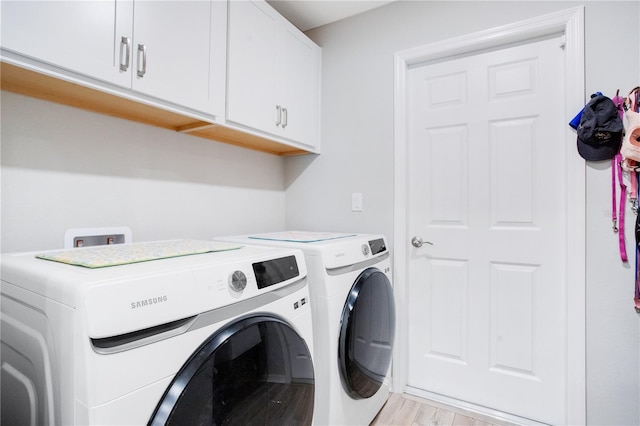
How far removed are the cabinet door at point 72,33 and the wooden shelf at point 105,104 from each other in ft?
0.23

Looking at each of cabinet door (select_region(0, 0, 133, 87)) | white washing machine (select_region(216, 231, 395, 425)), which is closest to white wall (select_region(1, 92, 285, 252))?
cabinet door (select_region(0, 0, 133, 87))

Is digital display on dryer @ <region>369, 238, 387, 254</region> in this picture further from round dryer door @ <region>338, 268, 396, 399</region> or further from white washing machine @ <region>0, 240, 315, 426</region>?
white washing machine @ <region>0, 240, 315, 426</region>

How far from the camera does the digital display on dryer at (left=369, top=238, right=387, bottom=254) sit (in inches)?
64.5

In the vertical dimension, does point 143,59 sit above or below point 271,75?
below

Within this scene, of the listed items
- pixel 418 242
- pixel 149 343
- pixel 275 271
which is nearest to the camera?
pixel 149 343

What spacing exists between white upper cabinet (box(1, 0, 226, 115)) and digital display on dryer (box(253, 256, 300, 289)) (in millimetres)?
803

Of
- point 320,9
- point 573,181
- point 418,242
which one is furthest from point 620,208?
point 320,9

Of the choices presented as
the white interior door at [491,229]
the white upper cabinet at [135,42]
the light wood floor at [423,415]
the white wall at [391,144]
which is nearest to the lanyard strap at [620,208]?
the white wall at [391,144]

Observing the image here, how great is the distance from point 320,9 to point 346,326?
191cm

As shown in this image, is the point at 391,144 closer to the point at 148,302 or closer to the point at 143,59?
the point at 143,59

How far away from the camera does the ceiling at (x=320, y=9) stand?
6.51 ft

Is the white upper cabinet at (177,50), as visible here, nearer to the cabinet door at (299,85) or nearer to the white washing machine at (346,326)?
the cabinet door at (299,85)

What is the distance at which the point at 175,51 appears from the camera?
4.27ft

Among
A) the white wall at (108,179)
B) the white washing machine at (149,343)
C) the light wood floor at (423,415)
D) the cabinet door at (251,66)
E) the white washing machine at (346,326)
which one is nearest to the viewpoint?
the white washing machine at (149,343)
